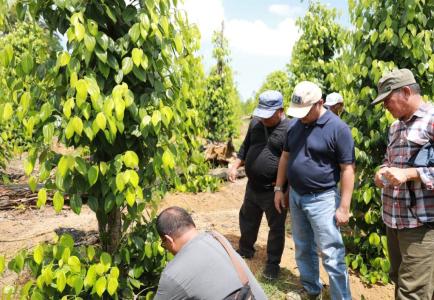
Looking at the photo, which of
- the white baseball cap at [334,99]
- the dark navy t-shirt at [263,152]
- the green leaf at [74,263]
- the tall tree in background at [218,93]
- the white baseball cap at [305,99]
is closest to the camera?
the green leaf at [74,263]

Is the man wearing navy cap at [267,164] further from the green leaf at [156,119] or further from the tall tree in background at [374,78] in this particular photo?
the green leaf at [156,119]

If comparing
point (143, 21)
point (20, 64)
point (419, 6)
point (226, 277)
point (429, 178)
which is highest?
point (419, 6)

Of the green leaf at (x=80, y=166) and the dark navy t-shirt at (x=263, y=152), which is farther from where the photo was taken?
the dark navy t-shirt at (x=263, y=152)

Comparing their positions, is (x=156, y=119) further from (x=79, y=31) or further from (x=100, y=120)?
(x=79, y=31)

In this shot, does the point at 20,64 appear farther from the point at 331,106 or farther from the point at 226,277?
the point at 331,106

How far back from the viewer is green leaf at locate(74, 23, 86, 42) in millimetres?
2104

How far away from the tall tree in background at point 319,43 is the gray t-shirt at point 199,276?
518cm

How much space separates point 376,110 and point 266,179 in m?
1.19

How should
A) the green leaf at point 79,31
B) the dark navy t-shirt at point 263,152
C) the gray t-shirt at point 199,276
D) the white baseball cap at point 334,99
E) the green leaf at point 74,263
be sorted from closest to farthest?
1. the gray t-shirt at point 199,276
2. the green leaf at point 79,31
3. the green leaf at point 74,263
4. the dark navy t-shirt at point 263,152
5. the white baseball cap at point 334,99

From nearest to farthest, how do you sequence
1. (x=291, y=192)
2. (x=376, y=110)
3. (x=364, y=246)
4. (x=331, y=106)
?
(x=291, y=192)
(x=376, y=110)
(x=364, y=246)
(x=331, y=106)

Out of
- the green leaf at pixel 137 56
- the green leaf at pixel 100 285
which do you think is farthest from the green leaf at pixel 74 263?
the green leaf at pixel 137 56

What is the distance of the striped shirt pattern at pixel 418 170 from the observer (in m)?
2.50

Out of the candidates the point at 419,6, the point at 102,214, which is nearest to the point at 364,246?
the point at 419,6

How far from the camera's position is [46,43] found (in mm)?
2420
